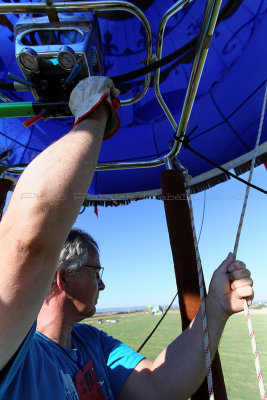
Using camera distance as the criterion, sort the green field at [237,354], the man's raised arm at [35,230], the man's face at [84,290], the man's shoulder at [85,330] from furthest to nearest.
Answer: the green field at [237,354] < the man's shoulder at [85,330] < the man's face at [84,290] < the man's raised arm at [35,230]

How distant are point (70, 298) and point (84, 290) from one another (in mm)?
61

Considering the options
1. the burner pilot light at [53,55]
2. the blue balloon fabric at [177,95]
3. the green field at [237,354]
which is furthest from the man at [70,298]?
the green field at [237,354]

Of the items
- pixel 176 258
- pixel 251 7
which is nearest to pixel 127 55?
pixel 251 7

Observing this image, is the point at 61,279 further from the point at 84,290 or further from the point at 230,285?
the point at 230,285

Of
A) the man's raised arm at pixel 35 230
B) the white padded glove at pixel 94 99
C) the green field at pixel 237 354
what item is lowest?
the green field at pixel 237 354

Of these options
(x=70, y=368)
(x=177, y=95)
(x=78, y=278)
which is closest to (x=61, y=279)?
(x=78, y=278)

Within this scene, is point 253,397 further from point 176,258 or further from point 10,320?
point 10,320

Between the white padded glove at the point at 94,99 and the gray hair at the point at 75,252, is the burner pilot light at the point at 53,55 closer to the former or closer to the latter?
the white padded glove at the point at 94,99

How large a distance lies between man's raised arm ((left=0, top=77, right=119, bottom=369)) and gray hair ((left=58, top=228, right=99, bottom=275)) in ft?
2.47

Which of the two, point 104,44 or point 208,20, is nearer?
point 208,20

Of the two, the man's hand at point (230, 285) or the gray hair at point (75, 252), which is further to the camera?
the gray hair at point (75, 252)

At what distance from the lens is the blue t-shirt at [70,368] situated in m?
0.58

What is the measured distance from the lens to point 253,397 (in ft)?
10.8

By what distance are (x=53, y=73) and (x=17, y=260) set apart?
25.7 inches
